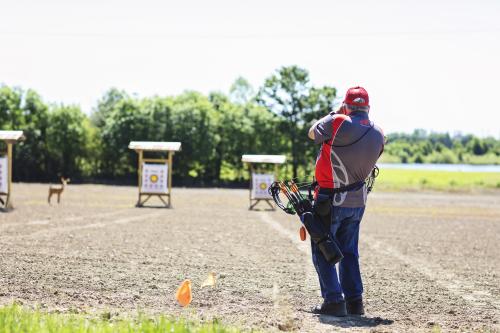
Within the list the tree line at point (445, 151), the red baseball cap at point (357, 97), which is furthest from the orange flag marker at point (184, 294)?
the tree line at point (445, 151)

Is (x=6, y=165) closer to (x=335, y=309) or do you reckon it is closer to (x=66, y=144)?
(x=335, y=309)

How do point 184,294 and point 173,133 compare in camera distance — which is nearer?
point 184,294

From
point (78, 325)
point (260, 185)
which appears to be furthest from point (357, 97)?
point (260, 185)

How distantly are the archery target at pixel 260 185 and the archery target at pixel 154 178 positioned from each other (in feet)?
12.5

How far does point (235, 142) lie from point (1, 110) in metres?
22.1

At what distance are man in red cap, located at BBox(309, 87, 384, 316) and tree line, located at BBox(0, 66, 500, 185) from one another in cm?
5375

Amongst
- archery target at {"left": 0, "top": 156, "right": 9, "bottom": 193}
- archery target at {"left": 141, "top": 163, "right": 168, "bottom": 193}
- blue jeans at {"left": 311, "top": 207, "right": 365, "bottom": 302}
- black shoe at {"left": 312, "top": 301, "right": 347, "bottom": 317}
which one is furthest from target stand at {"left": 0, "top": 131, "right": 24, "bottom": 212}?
black shoe at {"left": 312, "top": 301, "right": 347, "bottom": 317}

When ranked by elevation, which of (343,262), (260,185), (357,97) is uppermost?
(357,97)

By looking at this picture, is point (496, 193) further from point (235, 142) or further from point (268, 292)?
point (268, 292)

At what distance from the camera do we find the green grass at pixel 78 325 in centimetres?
536

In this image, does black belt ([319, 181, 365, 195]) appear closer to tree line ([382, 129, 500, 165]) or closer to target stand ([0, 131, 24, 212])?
target stand ([0, 131, 24, 212])

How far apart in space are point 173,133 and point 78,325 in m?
59.0

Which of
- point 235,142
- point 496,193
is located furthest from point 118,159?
point 496,193

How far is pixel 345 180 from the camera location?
7.22 metres
